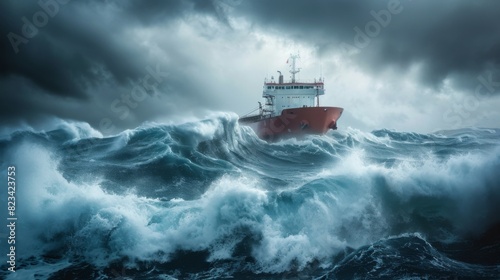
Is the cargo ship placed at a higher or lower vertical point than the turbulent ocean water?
higher

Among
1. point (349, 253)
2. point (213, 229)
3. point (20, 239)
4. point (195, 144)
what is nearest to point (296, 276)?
point (349, 253)

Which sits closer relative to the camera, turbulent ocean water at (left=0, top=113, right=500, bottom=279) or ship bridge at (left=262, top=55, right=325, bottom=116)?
turbulent ocean water at (left=0, top=113, right=500, bottom=279)

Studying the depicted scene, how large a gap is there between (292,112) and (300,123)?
1789 millimetres

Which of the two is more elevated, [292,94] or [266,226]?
[292,94]

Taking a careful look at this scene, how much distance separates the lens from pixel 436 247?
8.42 meters

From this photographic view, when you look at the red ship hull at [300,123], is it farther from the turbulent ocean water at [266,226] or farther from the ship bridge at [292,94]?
the turbulent ocean water at [266,226]

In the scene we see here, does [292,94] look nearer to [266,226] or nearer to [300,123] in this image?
[300,123]

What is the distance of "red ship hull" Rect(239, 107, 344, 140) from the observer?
39.3m

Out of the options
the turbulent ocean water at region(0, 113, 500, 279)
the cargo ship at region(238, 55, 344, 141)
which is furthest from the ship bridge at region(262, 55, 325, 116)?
the turbulent ocean water at region(0, 113, 500, 279)

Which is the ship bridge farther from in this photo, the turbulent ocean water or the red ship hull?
the turbulent ocean water

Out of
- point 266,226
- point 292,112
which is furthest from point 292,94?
point 266,226

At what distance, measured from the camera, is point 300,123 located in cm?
3947

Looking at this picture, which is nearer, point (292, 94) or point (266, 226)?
point (266, 226)

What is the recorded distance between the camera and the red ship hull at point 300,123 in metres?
39.3
